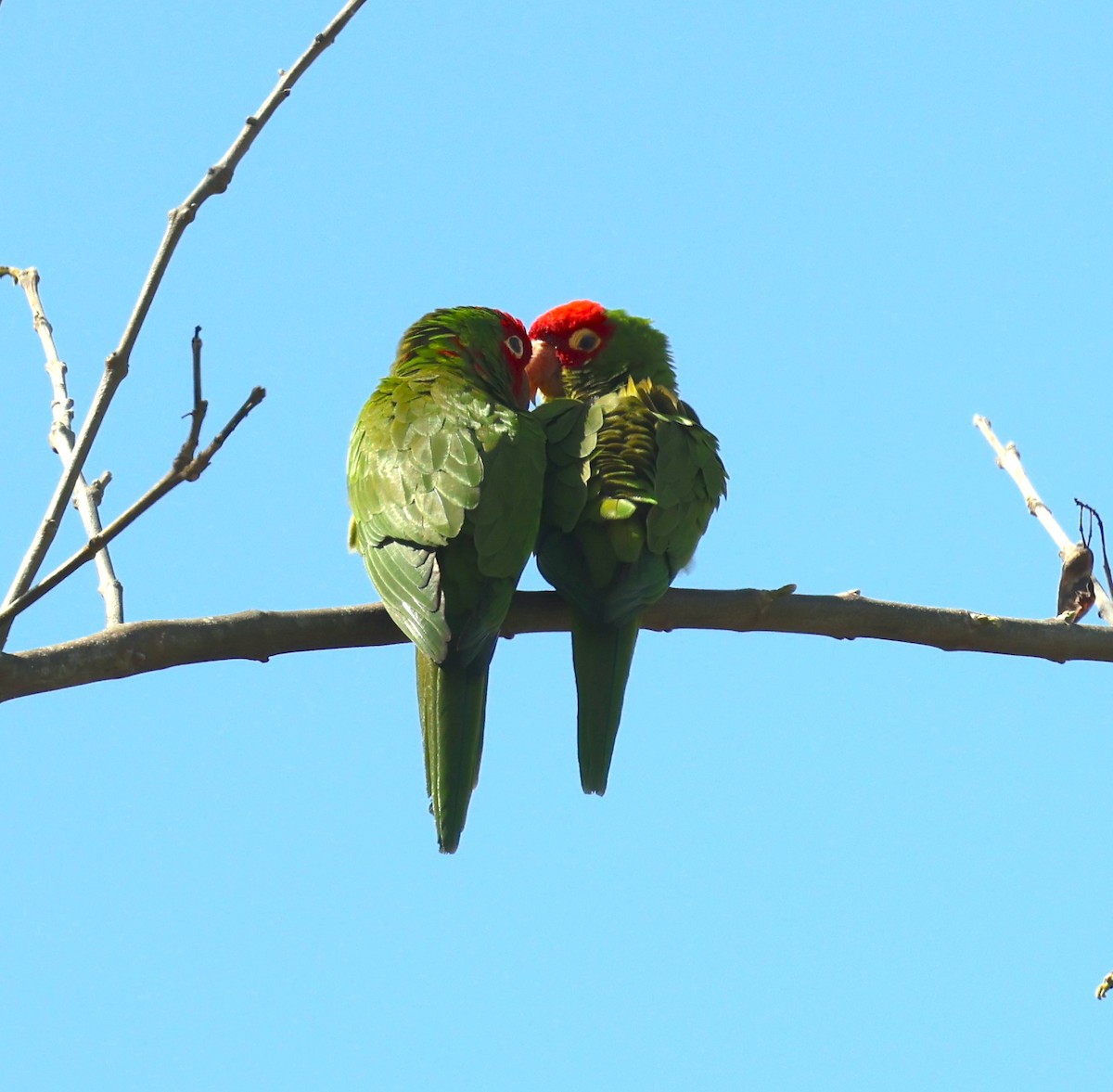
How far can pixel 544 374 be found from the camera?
5012mm

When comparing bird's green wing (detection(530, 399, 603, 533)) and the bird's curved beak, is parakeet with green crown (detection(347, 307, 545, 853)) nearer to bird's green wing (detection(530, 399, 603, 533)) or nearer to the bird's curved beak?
bird's green wing (detection(530, 399, 603, 533))

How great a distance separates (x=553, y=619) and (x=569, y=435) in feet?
2.02

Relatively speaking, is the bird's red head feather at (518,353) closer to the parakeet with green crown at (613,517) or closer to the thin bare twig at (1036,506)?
the parakeet with green crown at (613,517)

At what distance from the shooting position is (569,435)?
417 centimetres

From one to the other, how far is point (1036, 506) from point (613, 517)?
111 centimetres

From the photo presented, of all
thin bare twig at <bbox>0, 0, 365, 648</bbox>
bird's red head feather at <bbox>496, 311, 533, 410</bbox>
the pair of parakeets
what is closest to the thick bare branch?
the pair of parakeets

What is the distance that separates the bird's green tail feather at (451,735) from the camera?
11.3 ft

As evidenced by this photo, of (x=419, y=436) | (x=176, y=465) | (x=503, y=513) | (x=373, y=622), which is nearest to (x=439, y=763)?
(x=373, y=622)


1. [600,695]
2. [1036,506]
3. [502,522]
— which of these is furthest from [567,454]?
[1036,506]

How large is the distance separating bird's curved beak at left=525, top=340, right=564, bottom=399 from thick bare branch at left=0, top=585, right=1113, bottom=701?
132 cm

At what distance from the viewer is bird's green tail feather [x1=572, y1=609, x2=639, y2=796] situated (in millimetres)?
3645

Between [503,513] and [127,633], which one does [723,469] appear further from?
[127,633]

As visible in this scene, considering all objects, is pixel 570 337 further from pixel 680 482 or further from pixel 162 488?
pixel 162 488

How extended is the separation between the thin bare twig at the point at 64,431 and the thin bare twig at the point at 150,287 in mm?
503
